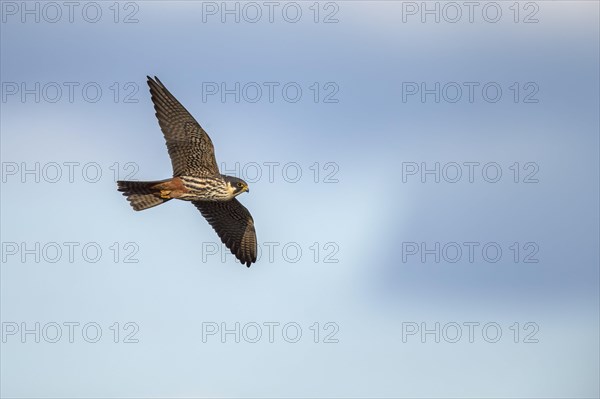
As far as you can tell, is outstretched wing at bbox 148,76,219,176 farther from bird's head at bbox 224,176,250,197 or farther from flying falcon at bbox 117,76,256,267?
bird's head at bbox 224,176,250,197

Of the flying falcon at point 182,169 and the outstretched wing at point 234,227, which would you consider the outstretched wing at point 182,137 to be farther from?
the outstretched wing at point 234,227

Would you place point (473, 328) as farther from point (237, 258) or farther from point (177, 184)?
point (177, 184)

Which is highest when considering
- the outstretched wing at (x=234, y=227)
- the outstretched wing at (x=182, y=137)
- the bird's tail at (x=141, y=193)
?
the outstretched wing at (x=182, y=137)

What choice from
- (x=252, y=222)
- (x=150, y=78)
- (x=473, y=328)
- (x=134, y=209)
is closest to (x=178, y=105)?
(x=150, y=78)

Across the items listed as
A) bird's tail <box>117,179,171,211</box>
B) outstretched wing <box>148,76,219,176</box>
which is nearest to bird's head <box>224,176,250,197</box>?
outstretched wing <box>148,76,219,176</box>

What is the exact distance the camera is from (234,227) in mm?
18016

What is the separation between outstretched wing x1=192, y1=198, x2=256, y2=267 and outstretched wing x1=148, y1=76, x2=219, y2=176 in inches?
77.0

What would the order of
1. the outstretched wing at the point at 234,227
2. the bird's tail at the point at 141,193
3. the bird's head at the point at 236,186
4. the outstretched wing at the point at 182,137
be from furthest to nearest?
the outstretched wing at the point at 234,227 → the bird's head at the point at 236,186 → the outstretched wing at the point at 182,137 → the bird's tail at the point at 141,193

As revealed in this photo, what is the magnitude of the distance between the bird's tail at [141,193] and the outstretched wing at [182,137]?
0.54 meters

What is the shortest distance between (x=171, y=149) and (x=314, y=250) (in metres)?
6.54

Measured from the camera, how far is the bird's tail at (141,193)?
50.7 ft

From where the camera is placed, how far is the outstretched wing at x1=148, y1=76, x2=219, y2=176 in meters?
15.7

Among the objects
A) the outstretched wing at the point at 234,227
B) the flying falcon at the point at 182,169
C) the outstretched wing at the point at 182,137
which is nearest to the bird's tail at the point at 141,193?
the flying falcon at the point at 182,169

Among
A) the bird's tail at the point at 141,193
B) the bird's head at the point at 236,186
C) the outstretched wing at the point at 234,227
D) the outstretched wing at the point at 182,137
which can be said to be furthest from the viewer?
the outstretched wing at the point at 234,227
